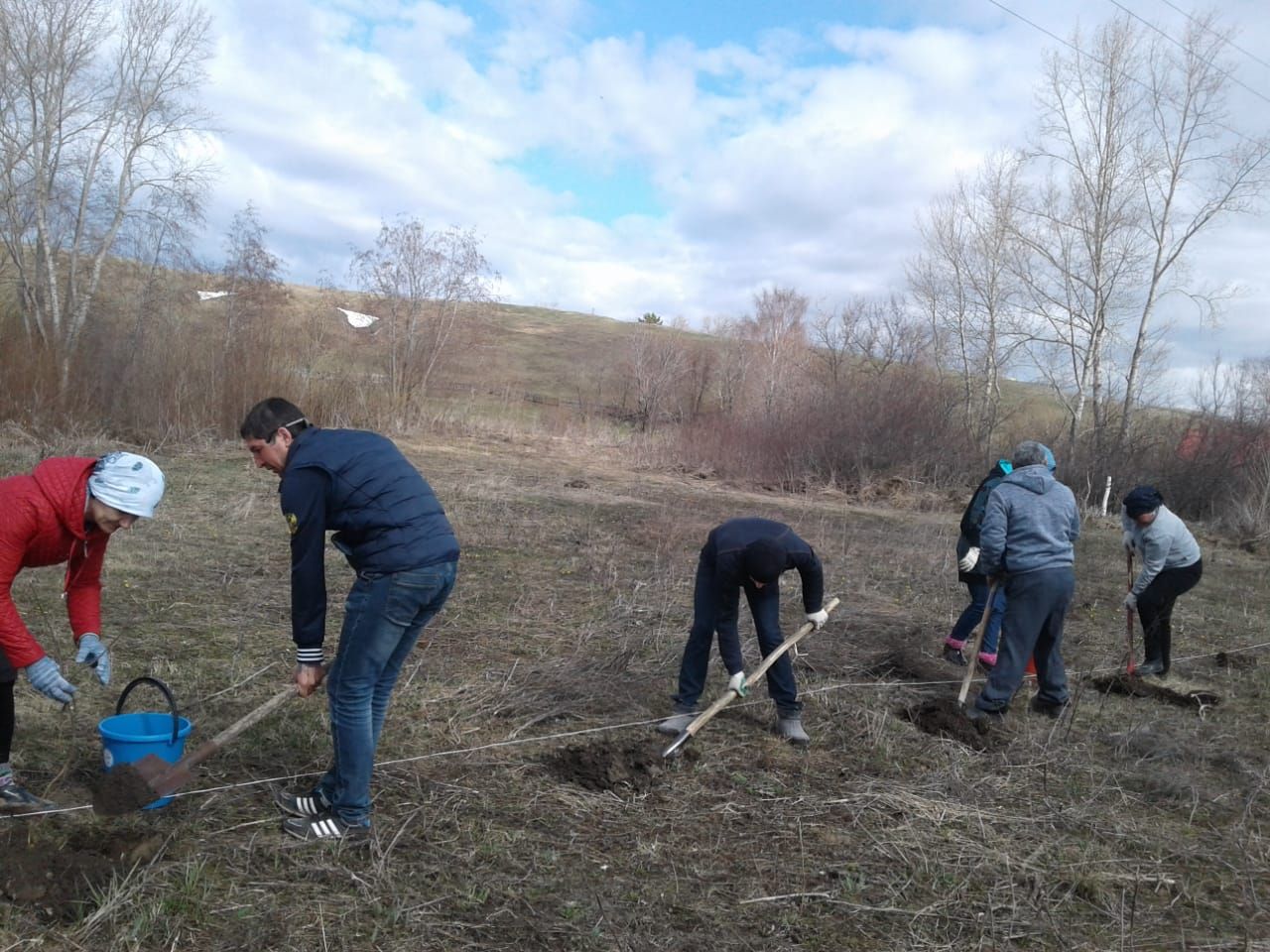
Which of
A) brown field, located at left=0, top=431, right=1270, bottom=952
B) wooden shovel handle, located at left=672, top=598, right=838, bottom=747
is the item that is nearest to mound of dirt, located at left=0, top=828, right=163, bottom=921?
brown field, located at left=0, top=431, right=1270, bottom=952

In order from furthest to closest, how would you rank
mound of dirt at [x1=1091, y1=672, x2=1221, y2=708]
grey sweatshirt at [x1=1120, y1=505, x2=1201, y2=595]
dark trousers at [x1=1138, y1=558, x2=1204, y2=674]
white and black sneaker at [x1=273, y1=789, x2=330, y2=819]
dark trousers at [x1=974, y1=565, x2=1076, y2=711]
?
dark trousers at [x1=1138, y1=558, x2=1204, y2=674] → grey sweatshirt at [x1=1120, y1=505, x2=1201, y2=595] → mound of dirt at [x1=1091, y1=672, x2=1221, y2=708] → dark trousers at [x1=974, y1=565, x2=1076, y2=711] → white and black sneaker at [x1=273, y1=789, x2=330, y2=819]

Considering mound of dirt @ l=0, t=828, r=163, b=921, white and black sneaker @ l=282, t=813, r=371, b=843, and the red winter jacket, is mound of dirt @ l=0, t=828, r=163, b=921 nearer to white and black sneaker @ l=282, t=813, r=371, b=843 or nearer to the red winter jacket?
white and black sneaker @ l=282, t=813, r=371, b=843

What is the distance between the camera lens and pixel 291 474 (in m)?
3.30

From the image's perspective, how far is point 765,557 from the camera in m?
4.72

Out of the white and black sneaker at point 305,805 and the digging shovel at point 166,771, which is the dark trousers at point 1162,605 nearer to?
the white and black sneaker at point 305,805

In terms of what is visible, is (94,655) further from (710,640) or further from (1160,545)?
(1160,545)

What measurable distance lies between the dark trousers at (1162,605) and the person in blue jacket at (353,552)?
18.2 ft

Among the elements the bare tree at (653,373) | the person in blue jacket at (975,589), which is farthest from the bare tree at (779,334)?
the person in blue jacket at (975,589)

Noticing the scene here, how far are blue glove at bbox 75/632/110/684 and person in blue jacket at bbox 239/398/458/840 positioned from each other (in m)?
0.77

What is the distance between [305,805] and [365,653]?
768 millimetres

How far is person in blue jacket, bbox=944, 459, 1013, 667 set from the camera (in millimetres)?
6859

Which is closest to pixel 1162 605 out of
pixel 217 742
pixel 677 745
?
pixel 677 745

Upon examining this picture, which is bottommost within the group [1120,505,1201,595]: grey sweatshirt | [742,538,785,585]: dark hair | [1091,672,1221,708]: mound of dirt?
[1091,672,1221,708]: mound of dirt

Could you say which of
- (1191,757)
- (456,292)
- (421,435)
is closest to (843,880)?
(1191,757)
